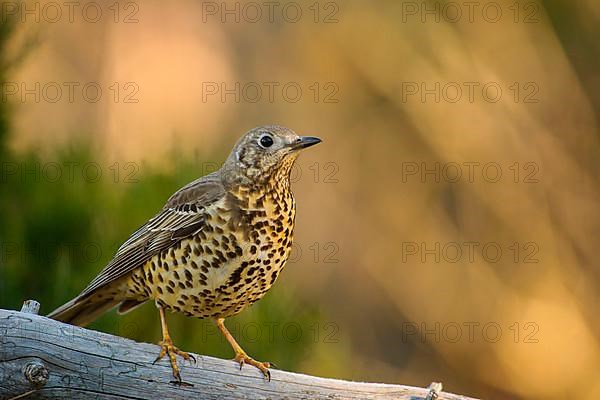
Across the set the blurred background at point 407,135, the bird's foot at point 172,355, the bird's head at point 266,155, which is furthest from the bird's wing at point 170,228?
the blurred background at point 407,135

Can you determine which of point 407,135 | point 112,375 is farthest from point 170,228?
point 407,135

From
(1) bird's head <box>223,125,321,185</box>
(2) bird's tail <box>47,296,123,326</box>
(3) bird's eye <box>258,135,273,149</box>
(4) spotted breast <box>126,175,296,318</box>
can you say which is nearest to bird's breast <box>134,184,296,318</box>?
(4) spotted breast <box>126,175,296,318</box>

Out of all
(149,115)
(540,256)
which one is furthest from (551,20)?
(149,115)

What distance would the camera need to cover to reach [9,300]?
622 centimetres

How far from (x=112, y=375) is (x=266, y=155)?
4.73 ft

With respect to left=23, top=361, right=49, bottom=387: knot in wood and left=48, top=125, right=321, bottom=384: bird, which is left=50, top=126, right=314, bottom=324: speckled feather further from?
left=23, top=361, right=49, bottom=387: knot in wood

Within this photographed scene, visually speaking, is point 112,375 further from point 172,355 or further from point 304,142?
point 304,142

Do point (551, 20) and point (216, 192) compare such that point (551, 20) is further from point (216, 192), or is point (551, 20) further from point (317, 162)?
point (216, 192)

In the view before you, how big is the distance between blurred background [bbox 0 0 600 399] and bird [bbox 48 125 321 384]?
339 cm

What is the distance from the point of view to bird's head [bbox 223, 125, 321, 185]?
493 cm

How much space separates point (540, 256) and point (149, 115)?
14.9 feet

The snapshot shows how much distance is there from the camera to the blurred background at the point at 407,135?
9664mm

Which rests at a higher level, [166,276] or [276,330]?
[166,276]

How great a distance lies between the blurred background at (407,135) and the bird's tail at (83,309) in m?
3.28
